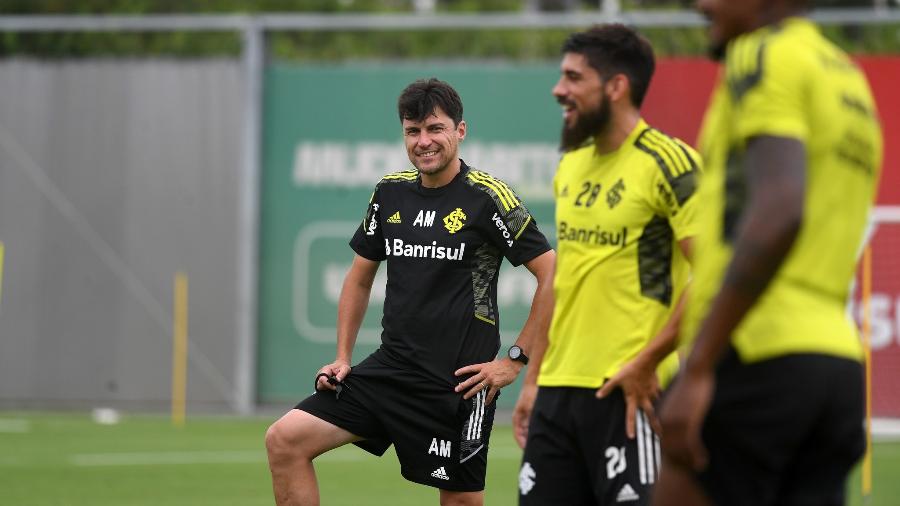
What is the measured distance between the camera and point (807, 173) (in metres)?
3.69

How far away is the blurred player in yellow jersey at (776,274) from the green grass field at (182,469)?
6.06 meters

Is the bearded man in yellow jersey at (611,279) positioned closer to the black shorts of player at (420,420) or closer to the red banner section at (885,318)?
the black shorts of player at (420,420)

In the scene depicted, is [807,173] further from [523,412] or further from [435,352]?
[435,352]

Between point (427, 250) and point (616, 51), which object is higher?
point (616, 51)

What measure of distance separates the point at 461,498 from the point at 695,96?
9.48 m

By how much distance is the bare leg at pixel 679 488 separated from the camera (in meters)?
3.92

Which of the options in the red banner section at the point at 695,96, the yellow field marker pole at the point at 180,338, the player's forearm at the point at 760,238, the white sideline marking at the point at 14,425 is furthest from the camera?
the yellow field marker pole at the point at 180,338

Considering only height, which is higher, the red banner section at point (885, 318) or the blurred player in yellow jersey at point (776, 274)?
the blurred player in yellow jersey at point (776, 274)

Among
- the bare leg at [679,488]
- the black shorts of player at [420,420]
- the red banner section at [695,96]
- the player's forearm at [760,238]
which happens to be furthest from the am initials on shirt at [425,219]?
the red banner section at [695,96]

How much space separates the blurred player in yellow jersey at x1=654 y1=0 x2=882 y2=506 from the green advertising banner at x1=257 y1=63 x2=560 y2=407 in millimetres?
12370

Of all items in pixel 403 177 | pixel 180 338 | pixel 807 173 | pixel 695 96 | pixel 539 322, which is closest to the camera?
pixel 807 173

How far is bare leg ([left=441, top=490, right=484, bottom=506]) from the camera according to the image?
680 centimetres

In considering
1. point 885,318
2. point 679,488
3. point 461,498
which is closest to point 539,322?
point 461,498

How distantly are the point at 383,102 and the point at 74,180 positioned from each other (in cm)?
349
